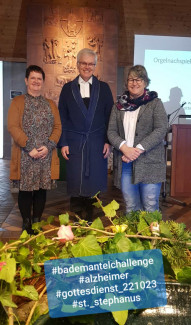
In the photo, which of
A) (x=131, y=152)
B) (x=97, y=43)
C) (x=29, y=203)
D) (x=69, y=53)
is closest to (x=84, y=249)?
(x=131, y=152)

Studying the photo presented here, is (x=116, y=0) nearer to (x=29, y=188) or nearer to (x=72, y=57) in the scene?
(x=72, y=57)

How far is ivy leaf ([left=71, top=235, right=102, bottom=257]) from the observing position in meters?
0.50

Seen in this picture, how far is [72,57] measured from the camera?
732cm

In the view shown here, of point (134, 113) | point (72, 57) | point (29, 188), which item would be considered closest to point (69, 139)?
point (29, 188)

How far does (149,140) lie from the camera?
271cm

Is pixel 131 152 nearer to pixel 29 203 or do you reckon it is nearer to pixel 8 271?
pixel 29 203

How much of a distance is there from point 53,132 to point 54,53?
171 inches

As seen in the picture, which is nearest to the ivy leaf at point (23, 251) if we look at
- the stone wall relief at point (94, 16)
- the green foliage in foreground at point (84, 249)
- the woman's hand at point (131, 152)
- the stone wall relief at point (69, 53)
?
the green foliage in foreground at point (84, 249)

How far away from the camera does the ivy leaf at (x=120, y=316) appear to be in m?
0.46

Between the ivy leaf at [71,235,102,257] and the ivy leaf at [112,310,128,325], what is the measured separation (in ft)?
0.23

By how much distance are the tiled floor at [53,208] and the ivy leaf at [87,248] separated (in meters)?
3.24

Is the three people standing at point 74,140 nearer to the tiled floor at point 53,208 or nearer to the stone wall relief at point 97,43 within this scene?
the tiled floor at point 53,208

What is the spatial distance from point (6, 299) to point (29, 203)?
9.62ft

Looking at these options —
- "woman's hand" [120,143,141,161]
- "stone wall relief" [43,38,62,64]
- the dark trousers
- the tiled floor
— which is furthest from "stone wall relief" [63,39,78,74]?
"woman's hand" [120,143,141,161]
